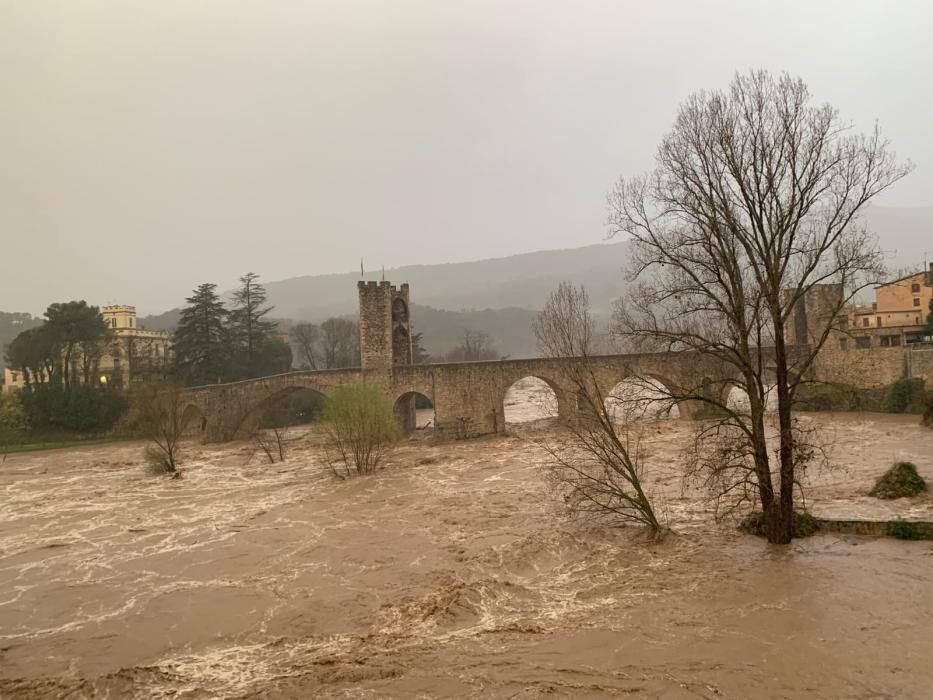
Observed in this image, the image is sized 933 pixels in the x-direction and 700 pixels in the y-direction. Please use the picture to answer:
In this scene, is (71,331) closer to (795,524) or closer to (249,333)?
(249,333)

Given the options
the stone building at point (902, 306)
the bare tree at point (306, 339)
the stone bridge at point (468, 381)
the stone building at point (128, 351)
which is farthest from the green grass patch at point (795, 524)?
the bare tree at point (306, 339)

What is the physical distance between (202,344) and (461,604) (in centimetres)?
4070

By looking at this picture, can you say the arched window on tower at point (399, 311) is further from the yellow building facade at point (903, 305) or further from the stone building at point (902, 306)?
the yellow building facade at point (903, 305)

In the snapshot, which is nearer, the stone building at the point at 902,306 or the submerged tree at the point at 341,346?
the stone building at the point at 902,306

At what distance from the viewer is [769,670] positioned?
6977 millimetres

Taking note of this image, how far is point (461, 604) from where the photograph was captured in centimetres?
973

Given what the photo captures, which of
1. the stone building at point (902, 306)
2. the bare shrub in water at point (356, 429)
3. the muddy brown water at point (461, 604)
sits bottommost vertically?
the muddy brown water at point (461, 604)

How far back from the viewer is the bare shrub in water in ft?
72.7

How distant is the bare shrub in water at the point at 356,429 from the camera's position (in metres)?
22.2

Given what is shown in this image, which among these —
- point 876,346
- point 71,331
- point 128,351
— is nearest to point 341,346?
point 128,351

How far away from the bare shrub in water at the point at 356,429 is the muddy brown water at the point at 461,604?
425 cm

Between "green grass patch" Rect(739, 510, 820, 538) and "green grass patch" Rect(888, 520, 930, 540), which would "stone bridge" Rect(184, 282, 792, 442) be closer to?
"green grass patch" Rect(739, 510, 820, 538)

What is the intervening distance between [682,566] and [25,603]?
11.1 meters

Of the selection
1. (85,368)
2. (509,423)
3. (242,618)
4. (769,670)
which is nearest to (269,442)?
(509,423)
